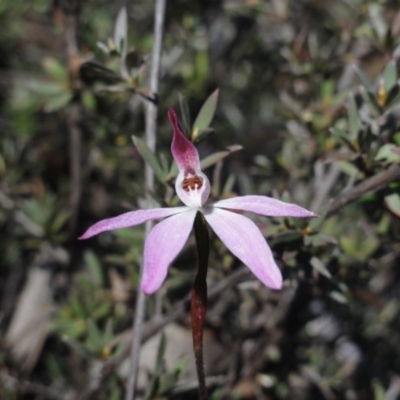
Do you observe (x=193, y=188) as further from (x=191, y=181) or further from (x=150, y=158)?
(x=150, y=158)

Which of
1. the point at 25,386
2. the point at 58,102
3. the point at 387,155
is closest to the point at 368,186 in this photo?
the point at 387,155

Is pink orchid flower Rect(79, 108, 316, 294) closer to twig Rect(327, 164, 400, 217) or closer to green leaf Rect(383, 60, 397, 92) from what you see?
twig Rect(327, 164, 400, 217)

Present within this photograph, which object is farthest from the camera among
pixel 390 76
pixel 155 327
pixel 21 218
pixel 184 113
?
pixel 21 218

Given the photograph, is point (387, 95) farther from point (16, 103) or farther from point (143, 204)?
point (16, 103)

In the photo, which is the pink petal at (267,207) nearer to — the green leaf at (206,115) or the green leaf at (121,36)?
the green leaf at (206,115)

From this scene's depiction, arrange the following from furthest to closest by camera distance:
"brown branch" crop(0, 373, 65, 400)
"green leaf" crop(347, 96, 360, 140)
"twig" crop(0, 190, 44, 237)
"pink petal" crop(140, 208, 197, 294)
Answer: "twig" crop(0, 190, 44, 237) < "brown branch" crop(0, 373, 65, 400) < "green leaf" crop(347, 96, 360, 140) < "pink petal" crop(140, 208, 197, 294)

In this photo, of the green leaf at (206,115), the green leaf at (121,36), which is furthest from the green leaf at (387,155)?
the green leaf at (121,36)

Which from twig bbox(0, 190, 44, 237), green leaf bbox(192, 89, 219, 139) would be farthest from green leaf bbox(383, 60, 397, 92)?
twig bbox(0, 190, 44, 237)
